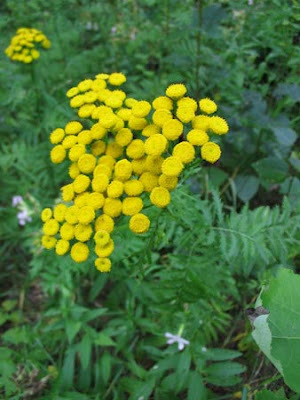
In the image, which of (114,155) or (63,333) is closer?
(114,155)

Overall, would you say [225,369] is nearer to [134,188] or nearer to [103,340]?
[103,340]

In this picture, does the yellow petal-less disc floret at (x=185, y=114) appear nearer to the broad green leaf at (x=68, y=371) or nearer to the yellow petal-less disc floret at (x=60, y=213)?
the yellow petal-less disc floret at (x=60, y=213)

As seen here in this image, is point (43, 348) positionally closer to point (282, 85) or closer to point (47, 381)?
point (47, 381)

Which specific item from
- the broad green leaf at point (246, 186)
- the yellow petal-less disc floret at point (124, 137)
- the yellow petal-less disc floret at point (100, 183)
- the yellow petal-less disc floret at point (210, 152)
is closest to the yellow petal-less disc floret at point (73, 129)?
the yellow petal-less disc floret at point (124, 137)

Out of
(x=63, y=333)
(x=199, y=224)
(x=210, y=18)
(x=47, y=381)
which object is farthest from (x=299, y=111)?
(x=47, y=381)

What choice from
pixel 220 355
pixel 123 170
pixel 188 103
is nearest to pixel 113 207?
pixel 123 170

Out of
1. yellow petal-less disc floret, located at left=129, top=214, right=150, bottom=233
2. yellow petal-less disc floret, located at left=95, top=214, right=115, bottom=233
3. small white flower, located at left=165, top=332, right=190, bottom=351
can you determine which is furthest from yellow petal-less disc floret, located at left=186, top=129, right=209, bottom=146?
small white flower, located at left=165, top=332, right=190, bottom=351
